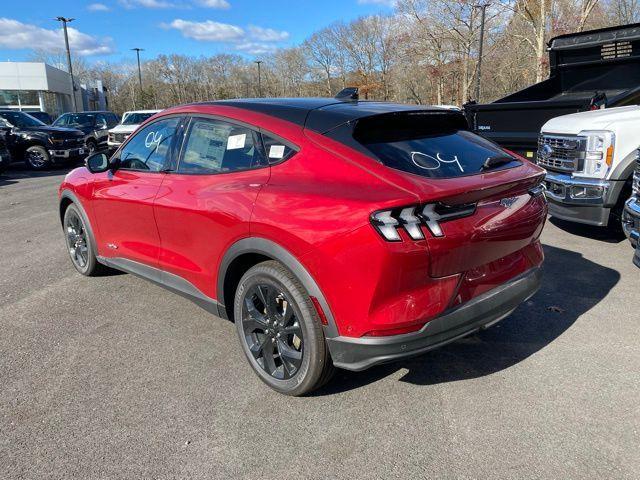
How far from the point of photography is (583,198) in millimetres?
5699

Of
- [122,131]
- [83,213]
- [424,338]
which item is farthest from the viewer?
[122,131]

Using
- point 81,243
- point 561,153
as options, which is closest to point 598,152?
point 561,153

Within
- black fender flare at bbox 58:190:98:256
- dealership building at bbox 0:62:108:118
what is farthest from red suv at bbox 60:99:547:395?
dealership building at bbox 0:62:108:118

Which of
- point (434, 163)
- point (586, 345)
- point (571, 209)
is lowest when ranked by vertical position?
point (586, 345)

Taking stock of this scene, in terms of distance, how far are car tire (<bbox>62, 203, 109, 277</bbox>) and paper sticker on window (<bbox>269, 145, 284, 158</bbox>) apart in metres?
2.64

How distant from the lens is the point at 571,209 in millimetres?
5844

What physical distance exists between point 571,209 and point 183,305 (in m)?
4.49

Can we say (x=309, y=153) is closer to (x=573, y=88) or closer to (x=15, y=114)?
(x=573, y=88)

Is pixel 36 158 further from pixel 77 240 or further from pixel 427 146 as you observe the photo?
pixel 427 146

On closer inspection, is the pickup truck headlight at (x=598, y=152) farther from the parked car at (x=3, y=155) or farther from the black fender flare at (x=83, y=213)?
the parked car at (x=3, y=155)

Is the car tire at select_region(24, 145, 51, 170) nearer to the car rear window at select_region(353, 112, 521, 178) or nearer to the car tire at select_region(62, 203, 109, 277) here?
the car tire at select_region(62, 203, 109, 277)

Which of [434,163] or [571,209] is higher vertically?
[434,163]

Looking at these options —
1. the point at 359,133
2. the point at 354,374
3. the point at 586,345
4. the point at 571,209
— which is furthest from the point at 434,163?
the point at 571,209

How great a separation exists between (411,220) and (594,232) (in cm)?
525
